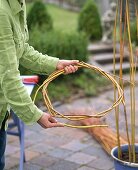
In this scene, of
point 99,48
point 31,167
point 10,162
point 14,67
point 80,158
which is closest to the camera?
point 14,67

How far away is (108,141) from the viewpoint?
4.00m

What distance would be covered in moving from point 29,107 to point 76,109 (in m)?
3.37

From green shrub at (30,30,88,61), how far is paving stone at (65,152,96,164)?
257cm

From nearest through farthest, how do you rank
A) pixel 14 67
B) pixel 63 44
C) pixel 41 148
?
pixel 14 67 < pixel 41 148 < pixel 63 44

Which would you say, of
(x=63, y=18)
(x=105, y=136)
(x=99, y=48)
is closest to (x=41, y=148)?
(x=105, y=136)

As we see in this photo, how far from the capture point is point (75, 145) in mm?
4168

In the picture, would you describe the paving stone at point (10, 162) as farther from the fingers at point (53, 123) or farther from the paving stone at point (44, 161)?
the fingers at point (53, 123)

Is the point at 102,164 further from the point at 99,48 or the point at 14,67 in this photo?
the point at 99,48

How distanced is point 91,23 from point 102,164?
628cm

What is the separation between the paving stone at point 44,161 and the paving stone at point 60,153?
0.25ft

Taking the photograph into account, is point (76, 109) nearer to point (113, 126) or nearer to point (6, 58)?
point (113, 126)

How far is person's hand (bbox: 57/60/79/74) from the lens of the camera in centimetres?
242

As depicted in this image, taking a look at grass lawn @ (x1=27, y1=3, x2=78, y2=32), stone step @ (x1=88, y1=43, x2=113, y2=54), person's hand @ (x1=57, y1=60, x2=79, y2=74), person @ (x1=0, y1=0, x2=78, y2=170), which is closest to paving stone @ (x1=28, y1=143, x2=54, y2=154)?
person's hand @ (x1=57, y1=60, x2=79, y2=74)

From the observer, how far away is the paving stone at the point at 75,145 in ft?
13.4
